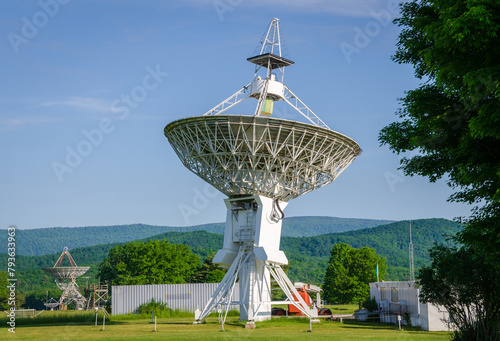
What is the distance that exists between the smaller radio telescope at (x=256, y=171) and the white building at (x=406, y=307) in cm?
661

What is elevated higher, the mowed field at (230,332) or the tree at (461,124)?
the tree at (461,124)

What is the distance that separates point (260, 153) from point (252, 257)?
23.3 ft

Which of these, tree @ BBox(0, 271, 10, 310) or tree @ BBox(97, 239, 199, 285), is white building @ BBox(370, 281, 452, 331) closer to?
tree @ BBox(97, 239, 199, 285)

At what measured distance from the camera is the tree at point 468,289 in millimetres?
17562

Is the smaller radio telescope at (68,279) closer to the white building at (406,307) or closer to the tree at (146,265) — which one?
the tree at (146,265)

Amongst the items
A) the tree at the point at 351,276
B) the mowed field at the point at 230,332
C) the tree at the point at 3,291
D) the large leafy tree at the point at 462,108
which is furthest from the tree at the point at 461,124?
the tree at the point at 3,291

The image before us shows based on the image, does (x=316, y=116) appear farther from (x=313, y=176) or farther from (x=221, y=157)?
(x=221, y=157)

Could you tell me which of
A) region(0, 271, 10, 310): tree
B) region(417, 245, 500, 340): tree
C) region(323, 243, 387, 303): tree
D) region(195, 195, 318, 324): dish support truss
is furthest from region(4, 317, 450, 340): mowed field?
region(0, 271, 10, 310): tree

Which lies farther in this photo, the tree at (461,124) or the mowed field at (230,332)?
the mowed field at (230,332)

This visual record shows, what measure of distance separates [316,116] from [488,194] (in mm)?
24086

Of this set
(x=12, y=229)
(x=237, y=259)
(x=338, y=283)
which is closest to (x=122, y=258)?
(x=338, y=283)

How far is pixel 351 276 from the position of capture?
73.2 m

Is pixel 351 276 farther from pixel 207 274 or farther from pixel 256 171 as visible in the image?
pixel 256 171

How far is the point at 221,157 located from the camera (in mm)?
35906
